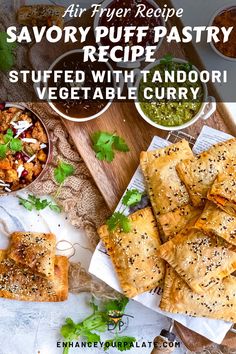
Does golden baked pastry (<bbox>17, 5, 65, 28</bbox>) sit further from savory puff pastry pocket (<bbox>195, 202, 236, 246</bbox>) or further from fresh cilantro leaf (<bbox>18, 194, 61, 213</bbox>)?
savory puff pastry pocket (<bbox>195, 202, 236, 246</bbox>)

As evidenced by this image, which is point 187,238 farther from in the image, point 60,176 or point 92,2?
point 92,2

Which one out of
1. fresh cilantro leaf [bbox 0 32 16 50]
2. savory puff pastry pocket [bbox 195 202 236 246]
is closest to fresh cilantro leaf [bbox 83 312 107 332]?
savory puff pastry pocket [bbox 195 202 236 246]

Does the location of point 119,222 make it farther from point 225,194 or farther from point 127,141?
point 225,194

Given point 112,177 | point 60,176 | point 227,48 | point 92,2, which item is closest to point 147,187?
point 112,177

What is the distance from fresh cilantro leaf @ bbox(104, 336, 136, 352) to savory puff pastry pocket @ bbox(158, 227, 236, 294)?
0.56 metres

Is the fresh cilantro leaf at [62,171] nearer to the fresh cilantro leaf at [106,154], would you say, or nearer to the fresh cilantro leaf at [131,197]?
the fresh cilantro leaf at [106,154]

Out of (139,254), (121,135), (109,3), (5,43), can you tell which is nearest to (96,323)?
(139,254)

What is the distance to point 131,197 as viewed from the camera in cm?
319

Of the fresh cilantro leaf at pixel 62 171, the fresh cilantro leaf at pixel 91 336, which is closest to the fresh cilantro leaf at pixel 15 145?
the fresh cilantro leaf at pixel 62 171

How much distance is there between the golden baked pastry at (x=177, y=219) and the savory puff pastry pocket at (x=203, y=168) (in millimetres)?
48

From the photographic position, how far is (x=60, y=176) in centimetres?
330

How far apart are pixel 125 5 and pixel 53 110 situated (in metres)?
0.64

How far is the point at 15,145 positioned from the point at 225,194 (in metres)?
1.06

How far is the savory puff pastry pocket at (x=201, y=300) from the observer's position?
10.2 ft
